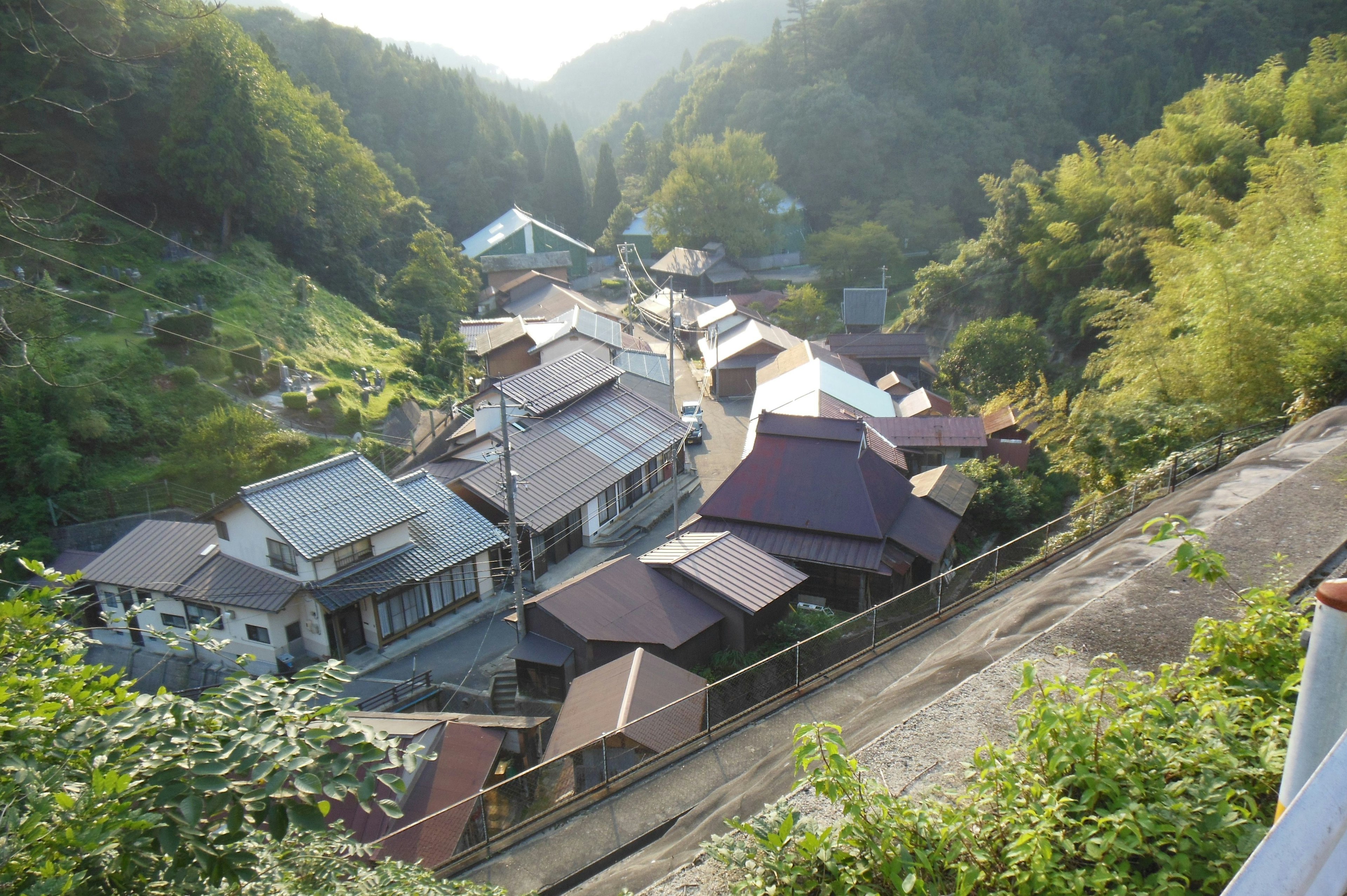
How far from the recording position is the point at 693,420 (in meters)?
26.9

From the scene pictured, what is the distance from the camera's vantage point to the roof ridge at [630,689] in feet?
28.8

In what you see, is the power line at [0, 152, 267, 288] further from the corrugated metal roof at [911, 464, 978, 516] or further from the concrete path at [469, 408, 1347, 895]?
the concrete path at [469, 408, 1347, 895]

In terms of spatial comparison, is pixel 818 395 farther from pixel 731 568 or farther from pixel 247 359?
pixel 247 359

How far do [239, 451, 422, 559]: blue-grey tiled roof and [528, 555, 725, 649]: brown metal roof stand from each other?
Answer: 4.89m

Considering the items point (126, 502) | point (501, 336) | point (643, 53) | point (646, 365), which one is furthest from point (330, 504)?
point (643, 53)

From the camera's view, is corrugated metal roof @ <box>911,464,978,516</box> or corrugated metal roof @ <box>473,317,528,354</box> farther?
corrugated metal roof @ <box>473,317,528,354</box>

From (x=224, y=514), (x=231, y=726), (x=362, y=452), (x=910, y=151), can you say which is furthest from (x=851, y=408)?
(x=910, y=151)

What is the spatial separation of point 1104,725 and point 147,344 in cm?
2702

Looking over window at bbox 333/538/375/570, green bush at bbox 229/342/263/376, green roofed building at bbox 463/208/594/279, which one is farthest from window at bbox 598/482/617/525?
green roofed building at bbox 463/208/594/279

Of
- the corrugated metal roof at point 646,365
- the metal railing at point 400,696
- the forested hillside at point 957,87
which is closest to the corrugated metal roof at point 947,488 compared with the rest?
the metal railing at point 400,696

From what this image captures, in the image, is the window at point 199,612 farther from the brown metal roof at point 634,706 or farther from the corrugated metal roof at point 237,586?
the brown metal roof at point 634,706

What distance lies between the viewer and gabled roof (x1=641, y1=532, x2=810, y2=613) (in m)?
13.2

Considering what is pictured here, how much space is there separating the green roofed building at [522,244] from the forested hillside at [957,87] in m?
20.5

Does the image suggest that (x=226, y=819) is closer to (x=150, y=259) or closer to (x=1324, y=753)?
(x=1324, y=753)
